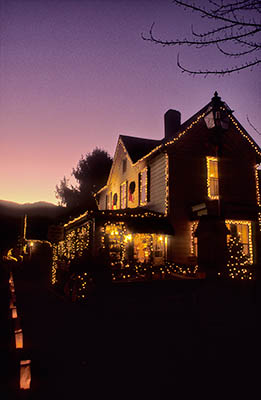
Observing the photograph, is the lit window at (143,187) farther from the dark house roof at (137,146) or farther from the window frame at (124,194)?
the window frame at (124,194)

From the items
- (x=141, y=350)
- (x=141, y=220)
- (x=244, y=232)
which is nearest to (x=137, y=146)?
(x=141, y=220)

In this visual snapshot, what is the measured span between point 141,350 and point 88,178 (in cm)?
4119

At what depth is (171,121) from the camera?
21438 millimetres

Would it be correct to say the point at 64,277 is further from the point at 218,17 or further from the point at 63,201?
the point at 63,201

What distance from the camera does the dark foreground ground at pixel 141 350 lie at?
4.29 metres

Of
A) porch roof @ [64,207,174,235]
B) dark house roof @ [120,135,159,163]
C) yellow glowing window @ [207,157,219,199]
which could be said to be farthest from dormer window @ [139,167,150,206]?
yellow glowing window @ [207,157,219,199]

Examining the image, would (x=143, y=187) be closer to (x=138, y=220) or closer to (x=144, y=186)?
(x=144, y=186)

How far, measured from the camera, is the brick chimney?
21.3 meters

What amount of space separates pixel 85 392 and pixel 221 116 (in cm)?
522

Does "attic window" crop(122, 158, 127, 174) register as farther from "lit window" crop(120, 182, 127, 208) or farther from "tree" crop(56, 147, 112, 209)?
"tree" crop(56, 147, 112, 209)

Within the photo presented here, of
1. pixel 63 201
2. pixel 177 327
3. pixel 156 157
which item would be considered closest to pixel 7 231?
pixel 63 201

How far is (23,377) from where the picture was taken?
12.4 feet

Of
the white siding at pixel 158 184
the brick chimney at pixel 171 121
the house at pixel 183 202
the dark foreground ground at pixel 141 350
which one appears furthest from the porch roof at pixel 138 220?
the brick chimney at pixel 171 121

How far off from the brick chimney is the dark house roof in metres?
1.32
